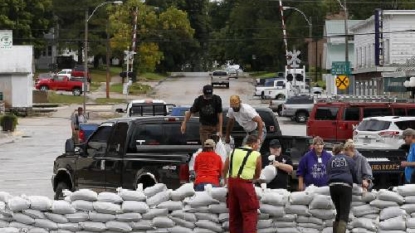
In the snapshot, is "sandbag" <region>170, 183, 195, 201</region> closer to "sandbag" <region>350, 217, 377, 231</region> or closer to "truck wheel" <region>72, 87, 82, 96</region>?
"sandbag" <region>350, 217, 377, 231</region>

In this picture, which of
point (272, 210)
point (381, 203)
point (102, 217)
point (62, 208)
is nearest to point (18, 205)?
point (62, 208)

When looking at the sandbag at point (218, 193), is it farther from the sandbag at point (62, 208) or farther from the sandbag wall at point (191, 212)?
the sandbag at point (62, 208)

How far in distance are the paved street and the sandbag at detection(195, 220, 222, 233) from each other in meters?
8.39

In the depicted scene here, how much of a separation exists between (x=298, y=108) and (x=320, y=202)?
44.8m

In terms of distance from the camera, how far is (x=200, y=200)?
1405cm

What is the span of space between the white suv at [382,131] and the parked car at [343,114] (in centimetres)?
318

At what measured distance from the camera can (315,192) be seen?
14.0m

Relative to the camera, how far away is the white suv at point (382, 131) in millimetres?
29078

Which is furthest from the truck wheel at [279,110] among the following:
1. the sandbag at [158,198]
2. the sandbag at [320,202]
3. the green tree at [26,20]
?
the sandbag at [158,198]

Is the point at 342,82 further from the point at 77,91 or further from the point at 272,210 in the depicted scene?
the point at 272,210

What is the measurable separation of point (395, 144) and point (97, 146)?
42.4 ft

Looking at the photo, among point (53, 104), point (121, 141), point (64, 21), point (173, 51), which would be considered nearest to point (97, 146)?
point (121, 141)

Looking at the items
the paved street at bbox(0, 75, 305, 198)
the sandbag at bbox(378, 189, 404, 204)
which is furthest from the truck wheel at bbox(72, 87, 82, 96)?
the sandbag at bbox(378, 189, 404, 204)

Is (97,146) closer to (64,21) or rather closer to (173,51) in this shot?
(64,21)
